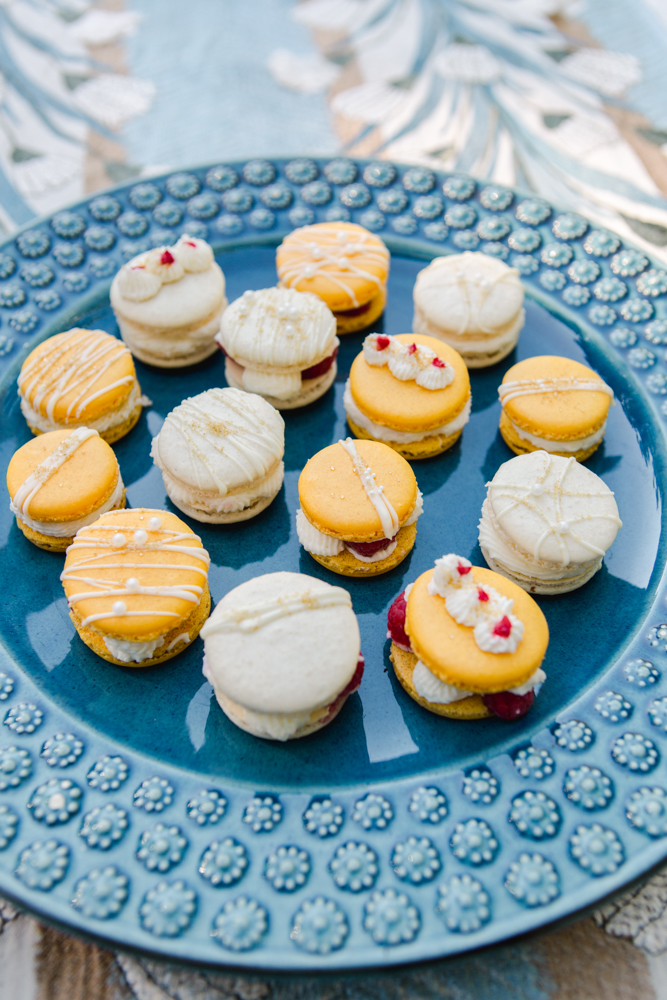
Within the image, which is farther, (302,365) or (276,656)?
(302,365)

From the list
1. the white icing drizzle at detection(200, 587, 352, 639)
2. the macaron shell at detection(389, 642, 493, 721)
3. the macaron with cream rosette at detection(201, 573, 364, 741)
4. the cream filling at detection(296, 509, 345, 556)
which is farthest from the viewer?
the cream filling at detection(296, 509, 345, 556)

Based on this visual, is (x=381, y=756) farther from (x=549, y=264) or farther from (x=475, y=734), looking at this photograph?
(x=549, y=264)

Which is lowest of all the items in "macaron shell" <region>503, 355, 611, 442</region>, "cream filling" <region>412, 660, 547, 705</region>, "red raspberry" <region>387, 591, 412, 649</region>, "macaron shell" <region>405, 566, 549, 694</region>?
"cream filling" <region>412, 660, 547, 705</region>

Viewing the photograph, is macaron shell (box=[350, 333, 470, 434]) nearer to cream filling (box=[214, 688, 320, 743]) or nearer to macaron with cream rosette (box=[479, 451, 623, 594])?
macaron with cream rosette (box=[479, 451, 623, 594])

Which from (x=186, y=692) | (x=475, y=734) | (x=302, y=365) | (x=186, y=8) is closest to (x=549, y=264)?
(x=302, y=365)

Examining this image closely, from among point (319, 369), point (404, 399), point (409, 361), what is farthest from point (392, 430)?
point (319, 369)

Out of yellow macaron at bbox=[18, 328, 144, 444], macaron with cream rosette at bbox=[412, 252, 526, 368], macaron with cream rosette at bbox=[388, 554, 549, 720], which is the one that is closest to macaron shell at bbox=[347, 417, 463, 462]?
macaron with cream rosette at bbox=[412, 252, 526, 368]
